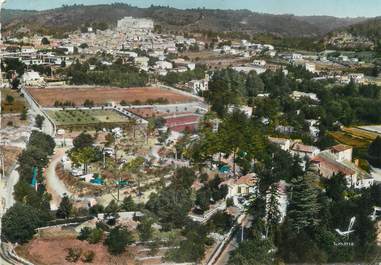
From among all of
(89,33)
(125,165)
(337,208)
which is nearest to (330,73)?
(125,165)

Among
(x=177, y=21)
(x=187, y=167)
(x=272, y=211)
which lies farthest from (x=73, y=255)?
(x=177, y=21)

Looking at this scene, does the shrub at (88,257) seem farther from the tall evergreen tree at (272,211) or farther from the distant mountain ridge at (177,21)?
the distant mountain ridge at (177,21)

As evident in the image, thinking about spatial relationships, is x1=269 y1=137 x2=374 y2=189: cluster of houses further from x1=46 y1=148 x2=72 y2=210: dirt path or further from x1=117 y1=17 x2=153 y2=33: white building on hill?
x1=117 y1=17 x2=153 y2=33: white building on hill

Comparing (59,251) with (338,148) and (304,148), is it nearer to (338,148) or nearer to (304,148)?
(304,148)

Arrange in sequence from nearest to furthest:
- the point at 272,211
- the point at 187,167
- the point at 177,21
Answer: the point at 272,211 → the point at 187,167 → the point at 177,21

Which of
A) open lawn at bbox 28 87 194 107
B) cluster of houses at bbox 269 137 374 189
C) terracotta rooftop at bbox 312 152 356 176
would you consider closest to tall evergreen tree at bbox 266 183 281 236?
cluster of houses at bbox 269 137 374 189

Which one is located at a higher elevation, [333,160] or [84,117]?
[333,160]

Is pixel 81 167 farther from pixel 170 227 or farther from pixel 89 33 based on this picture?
pixel 89 33
